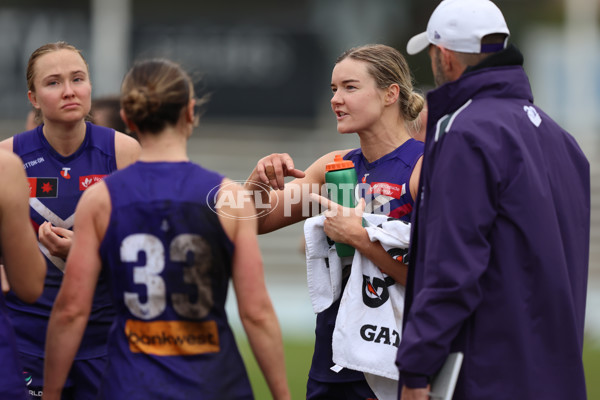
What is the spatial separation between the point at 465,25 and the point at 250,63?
47.3ft

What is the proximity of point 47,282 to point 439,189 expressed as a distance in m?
2.03

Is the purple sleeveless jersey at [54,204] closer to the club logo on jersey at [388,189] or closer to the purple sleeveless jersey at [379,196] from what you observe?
the purple sleeveless jersey at [379,196]

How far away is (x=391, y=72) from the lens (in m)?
4.44

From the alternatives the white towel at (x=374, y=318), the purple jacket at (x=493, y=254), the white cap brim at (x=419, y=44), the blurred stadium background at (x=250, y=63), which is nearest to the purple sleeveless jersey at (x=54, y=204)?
the white towel at (x=374, y=318)

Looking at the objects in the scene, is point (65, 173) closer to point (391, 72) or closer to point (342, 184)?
point (342, 184)

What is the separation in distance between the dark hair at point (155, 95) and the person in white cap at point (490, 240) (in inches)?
37.7

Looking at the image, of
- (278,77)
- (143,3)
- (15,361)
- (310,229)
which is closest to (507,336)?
(310,229)

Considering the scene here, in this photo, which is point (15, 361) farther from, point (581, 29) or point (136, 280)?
point (581, 29)

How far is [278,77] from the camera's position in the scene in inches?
701

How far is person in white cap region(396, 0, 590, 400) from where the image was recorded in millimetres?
3258

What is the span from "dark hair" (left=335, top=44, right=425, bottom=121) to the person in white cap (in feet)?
2.83

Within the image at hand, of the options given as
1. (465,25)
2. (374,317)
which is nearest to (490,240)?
(465,25)

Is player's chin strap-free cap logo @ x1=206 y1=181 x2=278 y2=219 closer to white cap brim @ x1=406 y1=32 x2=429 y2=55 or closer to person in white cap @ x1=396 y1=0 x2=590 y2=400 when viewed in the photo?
person in white cap @ x1=396 y1=0 x2=590 y2=400

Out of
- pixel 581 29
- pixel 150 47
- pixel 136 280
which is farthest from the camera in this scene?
pixel 581 29
